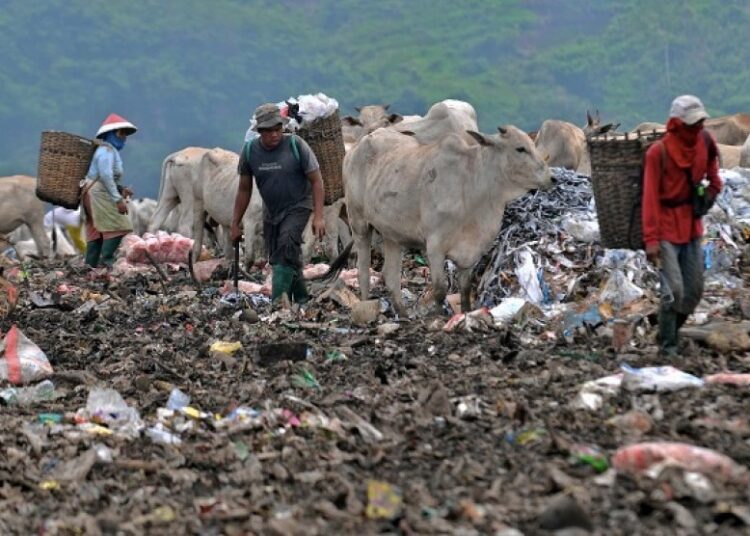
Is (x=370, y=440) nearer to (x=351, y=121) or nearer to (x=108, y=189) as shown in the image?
(x=108, y=189)

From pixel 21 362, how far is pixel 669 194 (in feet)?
13.1

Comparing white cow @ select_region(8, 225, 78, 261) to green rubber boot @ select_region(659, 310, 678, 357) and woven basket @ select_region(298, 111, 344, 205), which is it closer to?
woven basket @ select_region(298, 111, 344, 205)

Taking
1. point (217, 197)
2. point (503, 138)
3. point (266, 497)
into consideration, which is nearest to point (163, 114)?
point (217, 197)

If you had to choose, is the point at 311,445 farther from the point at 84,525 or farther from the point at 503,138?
the point at 503,138

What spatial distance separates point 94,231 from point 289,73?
6146cm

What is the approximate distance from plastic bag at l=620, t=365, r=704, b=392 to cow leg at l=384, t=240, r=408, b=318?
173 inches

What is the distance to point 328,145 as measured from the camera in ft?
45.9

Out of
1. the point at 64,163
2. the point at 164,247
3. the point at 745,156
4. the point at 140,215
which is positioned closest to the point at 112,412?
the point at 64,163

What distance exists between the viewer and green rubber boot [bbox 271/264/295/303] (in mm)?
11805

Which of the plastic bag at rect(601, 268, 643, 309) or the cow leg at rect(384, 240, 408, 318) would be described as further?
the cow leg at rect(384, 240, 408, 318)

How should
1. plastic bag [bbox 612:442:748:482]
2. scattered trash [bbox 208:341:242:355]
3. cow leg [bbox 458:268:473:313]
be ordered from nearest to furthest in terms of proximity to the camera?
plastic bag [bbox 612:442:748:482] < scattered trash [bbox 208:341:242:355] < cow leg [bbox 458:268:473:313]

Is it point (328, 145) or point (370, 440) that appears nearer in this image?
point (370, 440)

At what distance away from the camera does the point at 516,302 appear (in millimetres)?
10680

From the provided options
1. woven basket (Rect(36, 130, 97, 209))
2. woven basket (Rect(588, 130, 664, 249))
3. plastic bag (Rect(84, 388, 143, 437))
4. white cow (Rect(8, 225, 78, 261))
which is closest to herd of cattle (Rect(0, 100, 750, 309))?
woven basket (Rect(588, 130, 664, 249))
